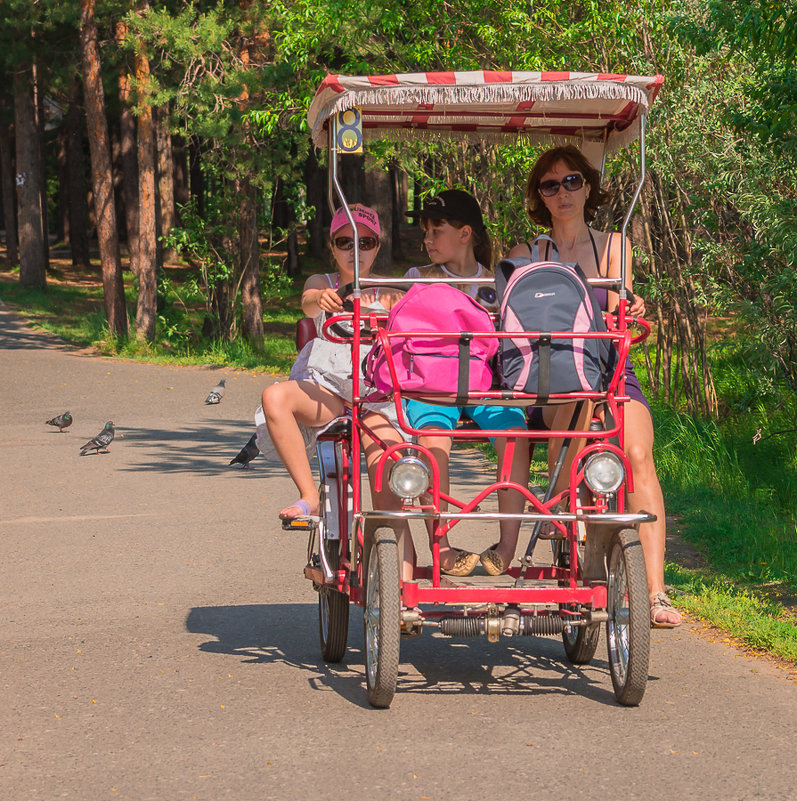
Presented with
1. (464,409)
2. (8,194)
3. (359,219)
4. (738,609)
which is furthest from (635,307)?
(8,194)

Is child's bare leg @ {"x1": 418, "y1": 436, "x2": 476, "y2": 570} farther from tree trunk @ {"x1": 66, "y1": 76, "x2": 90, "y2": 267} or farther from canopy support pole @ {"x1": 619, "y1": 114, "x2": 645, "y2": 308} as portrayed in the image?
tree trunk @ {"x1": 66, "y1": 76, "x2": 90, "y2": 267}

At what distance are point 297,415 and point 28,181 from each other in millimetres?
32197

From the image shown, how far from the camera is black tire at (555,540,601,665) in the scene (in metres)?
5.86

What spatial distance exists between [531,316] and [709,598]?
8.57ft

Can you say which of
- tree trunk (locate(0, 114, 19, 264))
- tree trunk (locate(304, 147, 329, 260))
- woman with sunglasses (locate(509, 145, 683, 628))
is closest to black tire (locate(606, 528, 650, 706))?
woman with sunglasses (locate(509, 145, 683, 628))

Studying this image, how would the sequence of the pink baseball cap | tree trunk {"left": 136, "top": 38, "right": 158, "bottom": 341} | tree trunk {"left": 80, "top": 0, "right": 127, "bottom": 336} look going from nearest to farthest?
1. the pink baseball cap
2. tree trunk {"left": 136, "top": 38, "right": 158, "bottom": 341}
3. tree trunk {"left": 80, "top": 0, "right": 127, "bottom": 336}

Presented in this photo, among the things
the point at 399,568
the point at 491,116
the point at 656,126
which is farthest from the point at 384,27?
the point at 399,568

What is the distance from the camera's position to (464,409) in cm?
569

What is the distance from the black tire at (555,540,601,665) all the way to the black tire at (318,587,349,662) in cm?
95

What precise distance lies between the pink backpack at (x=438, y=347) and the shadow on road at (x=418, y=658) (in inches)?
49.9

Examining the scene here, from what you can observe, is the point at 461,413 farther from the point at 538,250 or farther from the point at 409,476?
the point at 538,250

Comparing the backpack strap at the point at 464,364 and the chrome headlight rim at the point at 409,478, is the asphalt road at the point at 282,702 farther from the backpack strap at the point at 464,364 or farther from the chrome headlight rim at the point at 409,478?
the backpack strap at the point at 464,364

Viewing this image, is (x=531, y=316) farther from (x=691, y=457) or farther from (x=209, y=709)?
(x=691, y=457)

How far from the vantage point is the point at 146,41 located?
24844mm
